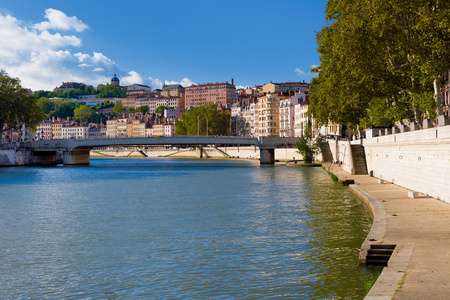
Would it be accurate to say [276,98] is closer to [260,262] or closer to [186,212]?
[186,212]

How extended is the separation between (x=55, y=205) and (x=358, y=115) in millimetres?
39994

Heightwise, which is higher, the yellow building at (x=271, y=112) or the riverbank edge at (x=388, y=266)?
the yellow building at (x=271, y=112)

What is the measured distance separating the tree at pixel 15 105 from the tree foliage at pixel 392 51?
63431 millimetres

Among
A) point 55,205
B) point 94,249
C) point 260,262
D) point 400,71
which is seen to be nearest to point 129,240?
point 94,249

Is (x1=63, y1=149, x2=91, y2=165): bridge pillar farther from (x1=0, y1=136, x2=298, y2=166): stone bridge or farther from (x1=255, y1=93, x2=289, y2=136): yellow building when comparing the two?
(x1=255, y1=93, x2=289, y2=136): yellow building

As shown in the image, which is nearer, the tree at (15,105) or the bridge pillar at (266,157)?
the tree at (15,105)

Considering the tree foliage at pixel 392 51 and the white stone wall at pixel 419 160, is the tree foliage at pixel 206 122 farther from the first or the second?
the white stone wall at pixel 419 160

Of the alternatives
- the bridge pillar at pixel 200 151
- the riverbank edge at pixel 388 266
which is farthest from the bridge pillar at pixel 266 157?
the riverbank edge at pixel 388 266

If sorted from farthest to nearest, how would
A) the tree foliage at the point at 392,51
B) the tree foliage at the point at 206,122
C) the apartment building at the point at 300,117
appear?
1. the tree foliage at the point at 206,122
2. the apartment building at the point at 300,117
3. the tree foliage at the point at 392,51

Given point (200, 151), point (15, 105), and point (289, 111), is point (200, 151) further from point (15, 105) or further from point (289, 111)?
point (15, 105)

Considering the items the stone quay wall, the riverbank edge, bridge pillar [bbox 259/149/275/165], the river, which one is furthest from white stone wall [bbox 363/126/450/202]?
bridge pillar [bbox 259/149/275/165]

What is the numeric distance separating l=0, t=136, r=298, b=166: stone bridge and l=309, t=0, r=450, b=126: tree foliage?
49.9 metres

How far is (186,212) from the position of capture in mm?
33156

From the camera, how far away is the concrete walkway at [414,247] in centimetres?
1144
